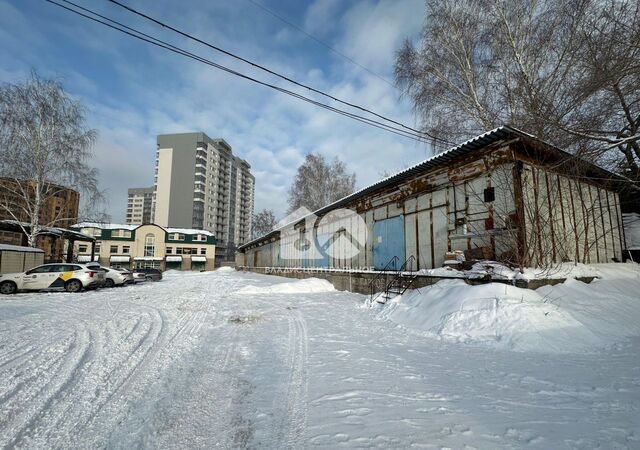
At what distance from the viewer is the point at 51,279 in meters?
13.1

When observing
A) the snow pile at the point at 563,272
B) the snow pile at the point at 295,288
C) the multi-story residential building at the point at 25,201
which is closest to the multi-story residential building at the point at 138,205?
the multi-story residential building at the point at 25,201

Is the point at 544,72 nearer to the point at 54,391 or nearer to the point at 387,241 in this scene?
the point at 387,241

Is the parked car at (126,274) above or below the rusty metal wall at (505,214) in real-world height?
below

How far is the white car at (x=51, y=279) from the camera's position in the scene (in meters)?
12.7

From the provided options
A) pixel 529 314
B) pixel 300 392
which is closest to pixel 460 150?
pixel 529 314

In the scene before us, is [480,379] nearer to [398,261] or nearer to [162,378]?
[162,378]

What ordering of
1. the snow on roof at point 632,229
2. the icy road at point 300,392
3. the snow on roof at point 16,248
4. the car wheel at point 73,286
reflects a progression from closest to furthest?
1. the icy road at point 300,392
2. the snow on roof at point 632,229
3. the car wheel at point 73,286
4. the snow on roof at point 16,248

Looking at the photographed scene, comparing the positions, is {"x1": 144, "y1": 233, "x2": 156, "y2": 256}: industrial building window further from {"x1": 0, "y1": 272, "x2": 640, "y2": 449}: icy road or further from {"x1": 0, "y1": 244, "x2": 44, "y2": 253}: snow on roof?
{"x1": 0, "y1": 272, "x2": 640, "y2": 449}: icy road

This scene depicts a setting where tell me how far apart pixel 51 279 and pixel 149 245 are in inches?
1636

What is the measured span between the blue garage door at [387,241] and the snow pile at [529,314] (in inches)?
161

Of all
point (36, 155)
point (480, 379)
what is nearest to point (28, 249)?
point (36, 155)

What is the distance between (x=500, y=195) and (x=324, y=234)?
36.7 ft

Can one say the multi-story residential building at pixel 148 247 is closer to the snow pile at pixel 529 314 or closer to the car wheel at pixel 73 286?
the car wheel at pixel 73 286

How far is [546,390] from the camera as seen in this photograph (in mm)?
3193
